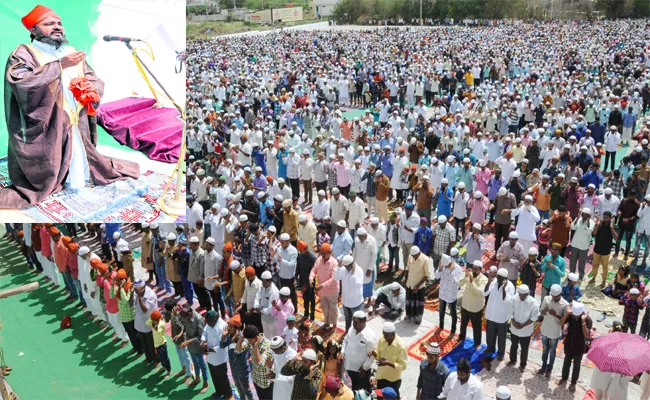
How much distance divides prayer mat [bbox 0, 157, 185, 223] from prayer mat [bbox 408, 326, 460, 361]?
3.29m

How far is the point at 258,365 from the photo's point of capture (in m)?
5.40

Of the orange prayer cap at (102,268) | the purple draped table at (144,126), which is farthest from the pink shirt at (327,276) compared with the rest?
the orange prayer cap at (102,268)

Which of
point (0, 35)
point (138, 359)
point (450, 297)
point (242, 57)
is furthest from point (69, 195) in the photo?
point (242, 57)

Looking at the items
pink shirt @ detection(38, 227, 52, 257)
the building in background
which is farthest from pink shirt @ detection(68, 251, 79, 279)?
the building in background

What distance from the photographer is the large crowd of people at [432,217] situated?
6285 millimetres

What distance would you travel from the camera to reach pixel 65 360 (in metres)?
7.27

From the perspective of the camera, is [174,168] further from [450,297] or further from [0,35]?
[450,297]

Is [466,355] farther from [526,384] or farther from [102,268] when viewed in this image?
[102,268]

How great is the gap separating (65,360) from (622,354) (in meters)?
6.28

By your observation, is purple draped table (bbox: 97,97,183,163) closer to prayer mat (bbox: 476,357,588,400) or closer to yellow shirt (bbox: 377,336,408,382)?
yellow shirt (bbox: 377,336,408,382)

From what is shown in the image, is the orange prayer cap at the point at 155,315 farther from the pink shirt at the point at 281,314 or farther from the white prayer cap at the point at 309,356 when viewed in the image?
the white prayer cap at the point at 309,356

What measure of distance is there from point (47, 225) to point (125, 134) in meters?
3.87

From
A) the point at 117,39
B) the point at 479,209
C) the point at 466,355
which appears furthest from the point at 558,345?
the point at 117,39

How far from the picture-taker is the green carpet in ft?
21.8
